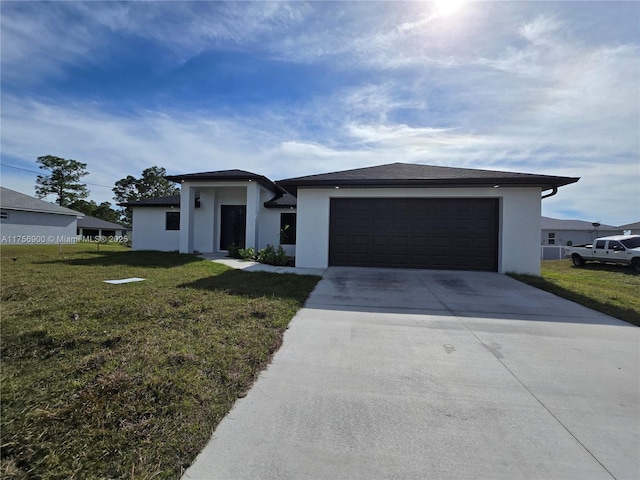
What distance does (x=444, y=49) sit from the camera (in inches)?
287

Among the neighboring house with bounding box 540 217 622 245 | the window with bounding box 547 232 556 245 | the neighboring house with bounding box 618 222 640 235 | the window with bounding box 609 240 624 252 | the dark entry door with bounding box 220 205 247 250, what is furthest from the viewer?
the neighboring house with bounding box 618 222 640 235

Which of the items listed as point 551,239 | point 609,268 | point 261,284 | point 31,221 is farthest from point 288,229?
point 551,239

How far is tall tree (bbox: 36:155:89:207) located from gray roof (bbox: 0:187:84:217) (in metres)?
21.9

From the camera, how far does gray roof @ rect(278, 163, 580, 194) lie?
29.2ft

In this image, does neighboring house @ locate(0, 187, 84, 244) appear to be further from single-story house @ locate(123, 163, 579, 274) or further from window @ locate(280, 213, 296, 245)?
single-story house @ locate(123, 163, 579, 274)

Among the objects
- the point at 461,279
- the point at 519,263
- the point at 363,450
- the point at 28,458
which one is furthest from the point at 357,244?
the point at 28,458

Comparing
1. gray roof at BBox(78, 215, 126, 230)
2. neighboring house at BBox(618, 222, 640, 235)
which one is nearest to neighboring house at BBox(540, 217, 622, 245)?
neighboring house at BBox(618, 222, 640, 235)

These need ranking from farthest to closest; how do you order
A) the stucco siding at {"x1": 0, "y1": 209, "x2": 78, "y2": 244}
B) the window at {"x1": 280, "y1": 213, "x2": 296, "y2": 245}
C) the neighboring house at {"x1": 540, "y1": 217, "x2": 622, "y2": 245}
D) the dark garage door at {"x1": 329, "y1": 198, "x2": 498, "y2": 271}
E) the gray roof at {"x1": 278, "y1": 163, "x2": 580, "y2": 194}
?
the neighboring house at {"x1": 540, "y1": 217, "x2": 622, "y2": 245} < the stucco siding at {"x1": 0, "y1": 209, "x2": 78, "y2": 244} < the window at {"x1": 280, "y1": 213, "x2": 296, "y2": 245} < the dark garage door at {"x1": 329, "y1": 198, "x2": 498, "y2": 271} < the gray roof at {"x1": 278, "y1": 163, "x2": 580, "y2": 194}

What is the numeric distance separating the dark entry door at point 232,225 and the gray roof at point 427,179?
4.69 metres

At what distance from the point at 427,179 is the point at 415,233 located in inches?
72.3

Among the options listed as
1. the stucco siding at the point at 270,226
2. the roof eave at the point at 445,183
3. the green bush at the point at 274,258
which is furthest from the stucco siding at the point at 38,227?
the roof eave at the point at 445,183

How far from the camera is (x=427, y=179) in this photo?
9.28 meters

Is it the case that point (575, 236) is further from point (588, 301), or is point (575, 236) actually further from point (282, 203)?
point (282, 203)

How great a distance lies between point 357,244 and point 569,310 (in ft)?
19.4
